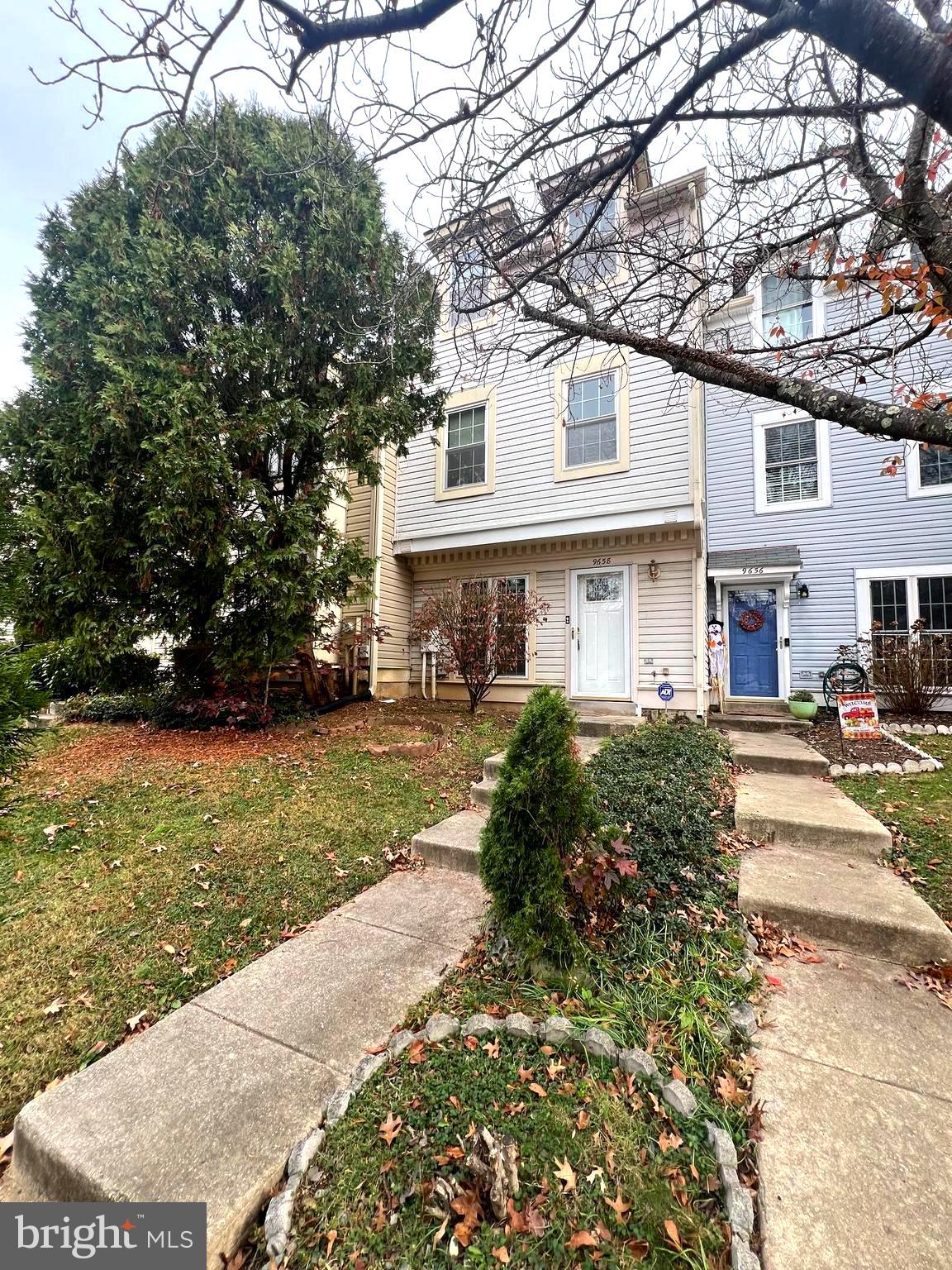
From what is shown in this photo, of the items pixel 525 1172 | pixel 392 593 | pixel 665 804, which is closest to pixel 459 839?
pixel 665 804

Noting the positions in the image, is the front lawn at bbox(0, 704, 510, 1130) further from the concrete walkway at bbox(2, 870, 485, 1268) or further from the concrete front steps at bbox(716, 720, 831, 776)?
the concrete front steps at bbox(716, 720, 831, 776)

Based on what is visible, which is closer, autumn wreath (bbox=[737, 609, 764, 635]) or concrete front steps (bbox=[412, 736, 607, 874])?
concrete front steps (bbox=[412, 736, 607, 874])

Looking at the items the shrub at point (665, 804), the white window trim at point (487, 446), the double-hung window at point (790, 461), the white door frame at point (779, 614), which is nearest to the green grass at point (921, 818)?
the shrub at point (665, 804)

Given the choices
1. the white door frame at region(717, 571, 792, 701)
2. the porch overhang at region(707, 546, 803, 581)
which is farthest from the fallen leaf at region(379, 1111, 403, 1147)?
the porch overhang at region(707, 546, 803, 581)

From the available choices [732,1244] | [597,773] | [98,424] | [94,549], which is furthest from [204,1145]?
[98,424]

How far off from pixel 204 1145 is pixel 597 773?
330cm

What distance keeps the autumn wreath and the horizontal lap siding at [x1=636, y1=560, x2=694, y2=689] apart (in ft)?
11.5

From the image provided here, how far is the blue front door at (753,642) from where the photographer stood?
10094 millimetres

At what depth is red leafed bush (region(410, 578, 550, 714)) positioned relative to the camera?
7531 millimetres

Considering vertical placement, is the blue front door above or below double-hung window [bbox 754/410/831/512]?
below

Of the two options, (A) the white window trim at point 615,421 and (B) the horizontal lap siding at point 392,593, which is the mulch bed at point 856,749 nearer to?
(A) the white window trim at point 615,421

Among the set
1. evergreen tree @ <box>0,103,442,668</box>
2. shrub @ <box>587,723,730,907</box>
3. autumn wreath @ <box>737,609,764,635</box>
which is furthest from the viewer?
autumn wreath @ <box>737,609,764,635</box>

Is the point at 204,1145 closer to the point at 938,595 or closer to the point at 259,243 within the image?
the point at 259,243

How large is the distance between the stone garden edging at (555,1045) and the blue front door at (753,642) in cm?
922
